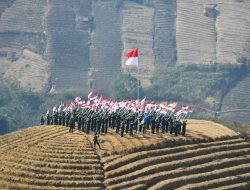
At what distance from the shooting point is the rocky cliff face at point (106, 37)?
14675cm

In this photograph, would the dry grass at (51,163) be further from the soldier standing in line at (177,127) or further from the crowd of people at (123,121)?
the soldier standing in line at (177,127)

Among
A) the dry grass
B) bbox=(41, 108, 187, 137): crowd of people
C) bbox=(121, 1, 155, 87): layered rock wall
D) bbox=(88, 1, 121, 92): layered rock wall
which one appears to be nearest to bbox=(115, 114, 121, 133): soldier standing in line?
bbox=(41, 108, 187, 137): crowd of people

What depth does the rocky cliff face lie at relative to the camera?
14675 centimetres

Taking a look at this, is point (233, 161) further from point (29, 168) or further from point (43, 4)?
point (43, 4)

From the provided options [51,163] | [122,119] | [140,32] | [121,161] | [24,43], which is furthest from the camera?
[140,32]

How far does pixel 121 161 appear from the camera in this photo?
42.2 m

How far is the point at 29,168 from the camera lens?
134ft

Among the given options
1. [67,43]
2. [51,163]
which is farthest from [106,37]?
[51,163]

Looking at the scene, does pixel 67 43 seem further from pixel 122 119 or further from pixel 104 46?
pixel 122 119

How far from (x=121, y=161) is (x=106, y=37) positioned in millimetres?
118653

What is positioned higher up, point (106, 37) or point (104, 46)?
point (106, 37)

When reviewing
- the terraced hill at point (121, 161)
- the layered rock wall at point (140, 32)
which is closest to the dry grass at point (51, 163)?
the terraced hill at point (121, 161)

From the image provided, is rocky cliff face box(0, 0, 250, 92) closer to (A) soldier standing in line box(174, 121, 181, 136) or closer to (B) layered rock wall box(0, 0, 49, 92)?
(B) layered rock wall box(0, 0, 49, 92)

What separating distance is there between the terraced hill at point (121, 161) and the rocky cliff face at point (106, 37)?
Answer: 309 ft
